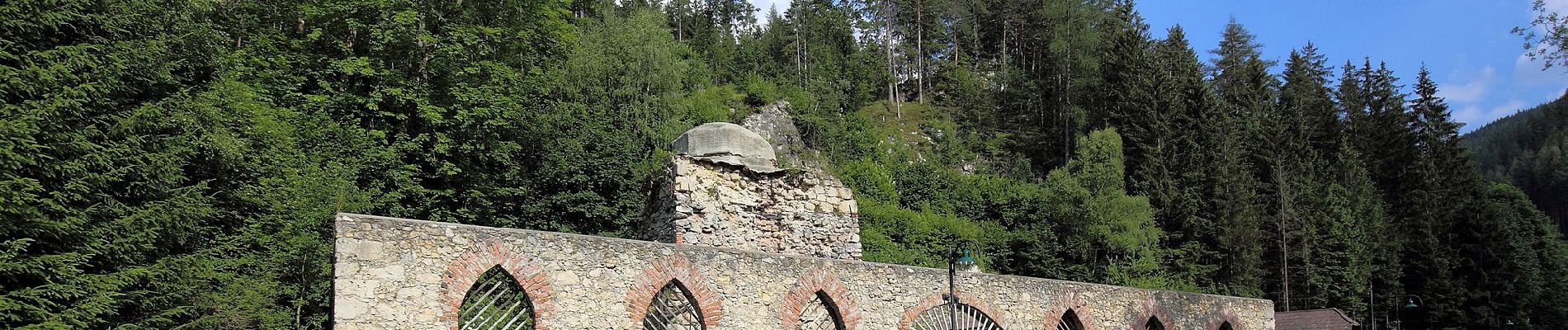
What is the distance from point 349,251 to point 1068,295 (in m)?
12.0

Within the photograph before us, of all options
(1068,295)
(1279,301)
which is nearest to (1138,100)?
(1279,301)

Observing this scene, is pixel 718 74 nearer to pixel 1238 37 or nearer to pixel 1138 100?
pixel 1138 100

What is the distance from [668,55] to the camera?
3244cm

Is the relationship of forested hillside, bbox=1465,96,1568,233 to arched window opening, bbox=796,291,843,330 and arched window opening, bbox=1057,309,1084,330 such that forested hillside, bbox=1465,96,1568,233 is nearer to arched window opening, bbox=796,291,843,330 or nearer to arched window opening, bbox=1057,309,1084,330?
arched window opening, bbox=1057,309,1084,330

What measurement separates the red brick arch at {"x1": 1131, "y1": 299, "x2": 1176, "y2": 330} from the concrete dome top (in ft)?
23.6

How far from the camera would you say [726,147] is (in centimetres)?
1947

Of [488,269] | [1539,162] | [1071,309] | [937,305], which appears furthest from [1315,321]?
[1539,162]

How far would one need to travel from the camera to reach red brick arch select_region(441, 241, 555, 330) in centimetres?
1274

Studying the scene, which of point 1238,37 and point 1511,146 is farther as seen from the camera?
point 1511,146

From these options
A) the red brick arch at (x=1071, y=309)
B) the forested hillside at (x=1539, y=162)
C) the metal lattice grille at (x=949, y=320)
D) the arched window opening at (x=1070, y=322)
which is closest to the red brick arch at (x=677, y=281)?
the metal lattice grille at (x=949, y=320)

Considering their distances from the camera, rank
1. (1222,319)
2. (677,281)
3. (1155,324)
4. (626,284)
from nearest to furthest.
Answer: (626,284) < (677,281) < (1155,324) < (1222,319)

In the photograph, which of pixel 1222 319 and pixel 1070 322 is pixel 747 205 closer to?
pixel 1070 322

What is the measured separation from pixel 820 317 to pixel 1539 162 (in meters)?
85.7

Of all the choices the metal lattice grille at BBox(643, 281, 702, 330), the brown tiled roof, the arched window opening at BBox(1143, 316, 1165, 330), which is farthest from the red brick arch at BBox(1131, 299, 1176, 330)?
the brown tiled roof
